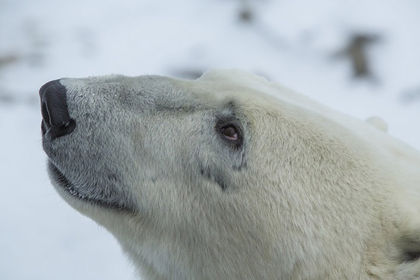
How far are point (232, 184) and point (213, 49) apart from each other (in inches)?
144

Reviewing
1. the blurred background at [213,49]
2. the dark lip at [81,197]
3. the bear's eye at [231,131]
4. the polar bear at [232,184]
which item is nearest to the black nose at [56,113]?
the polar bear at [232,184]

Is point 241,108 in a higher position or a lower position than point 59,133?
higher

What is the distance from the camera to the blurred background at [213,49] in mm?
5617

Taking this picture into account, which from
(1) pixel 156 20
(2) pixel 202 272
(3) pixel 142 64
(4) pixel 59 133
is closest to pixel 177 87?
(4) pixel 59 133

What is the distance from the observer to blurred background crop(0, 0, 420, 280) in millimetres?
5617

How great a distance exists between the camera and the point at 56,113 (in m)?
2.67

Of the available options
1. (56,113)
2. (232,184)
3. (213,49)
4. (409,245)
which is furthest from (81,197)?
(213,49)

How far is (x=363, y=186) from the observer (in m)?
2.70

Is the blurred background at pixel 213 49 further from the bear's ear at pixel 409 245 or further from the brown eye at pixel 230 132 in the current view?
the bear's ear at pixel 409 245

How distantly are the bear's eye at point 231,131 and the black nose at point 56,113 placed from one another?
0.58m

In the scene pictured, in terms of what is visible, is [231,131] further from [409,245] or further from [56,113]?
[409,245]

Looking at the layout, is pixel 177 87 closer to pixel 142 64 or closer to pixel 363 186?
pixel 363 186

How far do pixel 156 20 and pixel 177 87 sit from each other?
12.2 ft

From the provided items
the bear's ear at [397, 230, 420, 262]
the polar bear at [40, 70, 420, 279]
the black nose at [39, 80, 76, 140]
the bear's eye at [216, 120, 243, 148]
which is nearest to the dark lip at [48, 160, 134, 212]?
the polar bear at [40, 70, 420, 279]
